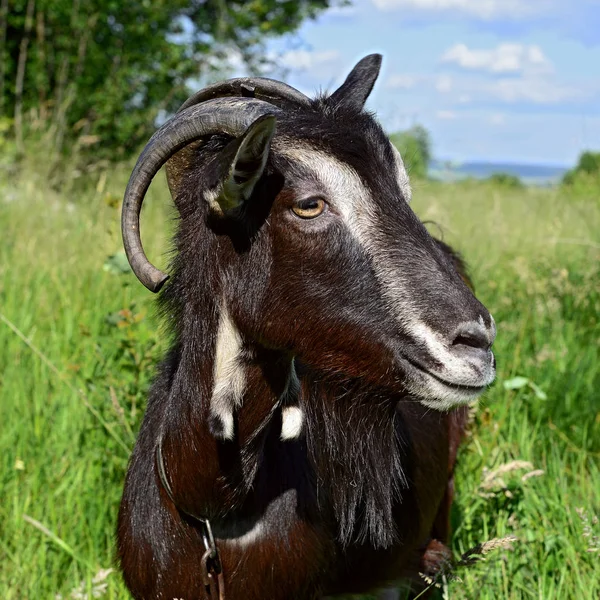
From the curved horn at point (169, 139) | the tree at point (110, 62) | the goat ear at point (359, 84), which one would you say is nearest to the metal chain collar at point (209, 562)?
the curved horn at point (169, 139)

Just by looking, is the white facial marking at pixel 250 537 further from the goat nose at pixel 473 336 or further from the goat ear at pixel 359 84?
the goat ear at pixel 359 84

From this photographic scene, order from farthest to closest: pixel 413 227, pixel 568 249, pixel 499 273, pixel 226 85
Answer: pixel 568 249
pixel 499 273
pixel 226 85
pixel 413 227

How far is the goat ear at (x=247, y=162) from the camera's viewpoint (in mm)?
1997

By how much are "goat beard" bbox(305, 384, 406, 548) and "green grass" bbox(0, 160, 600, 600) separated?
55 centimetres

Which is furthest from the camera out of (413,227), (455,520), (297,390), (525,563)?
(455,520)

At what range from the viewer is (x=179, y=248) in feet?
7.97

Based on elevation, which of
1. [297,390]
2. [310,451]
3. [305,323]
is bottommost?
[310,451]

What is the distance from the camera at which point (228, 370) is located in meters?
2.29

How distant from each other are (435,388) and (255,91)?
122cm

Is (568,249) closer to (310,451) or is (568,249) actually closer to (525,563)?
(525,563)

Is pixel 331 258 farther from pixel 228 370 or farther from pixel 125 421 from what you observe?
pixel 125 421

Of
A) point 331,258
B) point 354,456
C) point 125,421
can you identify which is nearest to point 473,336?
point 331,258

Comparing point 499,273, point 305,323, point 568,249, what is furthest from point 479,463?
point 568,249

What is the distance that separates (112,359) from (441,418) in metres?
1.67
